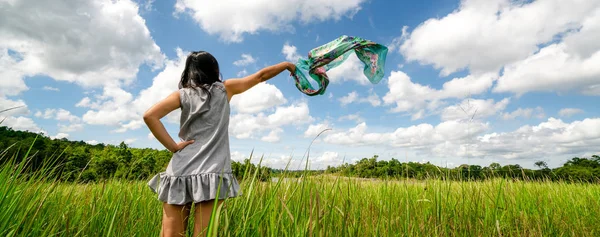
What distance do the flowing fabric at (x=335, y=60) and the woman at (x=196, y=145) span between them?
2.56 ft

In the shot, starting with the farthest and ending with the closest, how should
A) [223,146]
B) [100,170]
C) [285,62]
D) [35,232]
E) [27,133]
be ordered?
[27,133] < [100,170] < [285,62] < [223,146] < [35,232]

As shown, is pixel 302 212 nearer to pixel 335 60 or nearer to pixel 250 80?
pixel 250 80

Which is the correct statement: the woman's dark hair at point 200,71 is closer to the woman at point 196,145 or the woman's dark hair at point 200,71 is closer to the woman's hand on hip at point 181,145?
the woman at point 196,145

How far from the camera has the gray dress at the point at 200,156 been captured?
2.40 metres

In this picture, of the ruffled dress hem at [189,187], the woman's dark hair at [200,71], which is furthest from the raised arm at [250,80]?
the ruffled dress hem at [189,187]

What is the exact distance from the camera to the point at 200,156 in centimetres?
248

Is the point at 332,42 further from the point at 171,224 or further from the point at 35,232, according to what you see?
the point at 35,232

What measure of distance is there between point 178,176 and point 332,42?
2.03 meters

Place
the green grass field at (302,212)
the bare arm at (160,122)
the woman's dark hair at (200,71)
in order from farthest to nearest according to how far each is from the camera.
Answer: the woman's dark hair at (200,71)
the bare arm at (160,122)
the green grass field at (302,212)

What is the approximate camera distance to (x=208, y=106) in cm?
262

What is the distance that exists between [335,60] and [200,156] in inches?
72.9

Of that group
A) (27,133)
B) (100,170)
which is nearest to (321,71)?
(100,170)

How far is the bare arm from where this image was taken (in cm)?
247

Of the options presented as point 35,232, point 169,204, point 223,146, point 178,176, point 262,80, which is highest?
point 262,80
